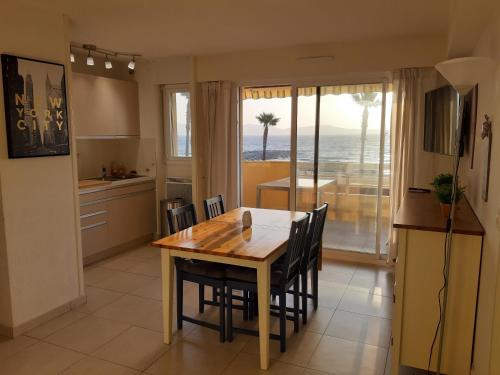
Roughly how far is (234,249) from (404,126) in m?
2.50

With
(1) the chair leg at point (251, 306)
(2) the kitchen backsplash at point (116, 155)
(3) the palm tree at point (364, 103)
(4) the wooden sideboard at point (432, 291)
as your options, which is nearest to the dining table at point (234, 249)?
(1) the chair leg at point (251, 306)

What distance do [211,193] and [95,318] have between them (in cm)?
225

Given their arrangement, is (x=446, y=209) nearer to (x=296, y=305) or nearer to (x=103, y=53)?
(x=296, y=305)

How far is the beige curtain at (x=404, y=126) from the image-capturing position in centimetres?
400

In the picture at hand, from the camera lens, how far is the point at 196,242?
271 cm

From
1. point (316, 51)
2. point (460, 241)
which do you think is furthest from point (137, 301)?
point (316, 51)

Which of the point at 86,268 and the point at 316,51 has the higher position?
the point at 316,51

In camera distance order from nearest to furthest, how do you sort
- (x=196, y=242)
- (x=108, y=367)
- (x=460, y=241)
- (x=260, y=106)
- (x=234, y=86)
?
(x=460, y=241)
(x=108, y=367)
(x=196, y=242)
(x=234, y=86)
(x=260, y=106)

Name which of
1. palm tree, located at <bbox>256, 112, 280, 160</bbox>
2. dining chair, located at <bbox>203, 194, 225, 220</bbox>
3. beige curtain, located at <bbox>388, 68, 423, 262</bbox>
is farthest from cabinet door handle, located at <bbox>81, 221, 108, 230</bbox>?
beige curtain, located at <bbox>388, 68, 423, 262</bbox>

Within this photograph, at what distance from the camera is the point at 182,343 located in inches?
111

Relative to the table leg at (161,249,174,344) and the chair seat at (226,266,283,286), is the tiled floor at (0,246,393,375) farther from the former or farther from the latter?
the chair seat at (226,266,283,286)

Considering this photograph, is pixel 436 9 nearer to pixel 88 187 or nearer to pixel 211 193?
pixel 211 193

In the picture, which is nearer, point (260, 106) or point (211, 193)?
point (211, 193)

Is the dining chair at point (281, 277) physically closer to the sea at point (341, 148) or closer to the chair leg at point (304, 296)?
the chair leg at point (304, 296)
